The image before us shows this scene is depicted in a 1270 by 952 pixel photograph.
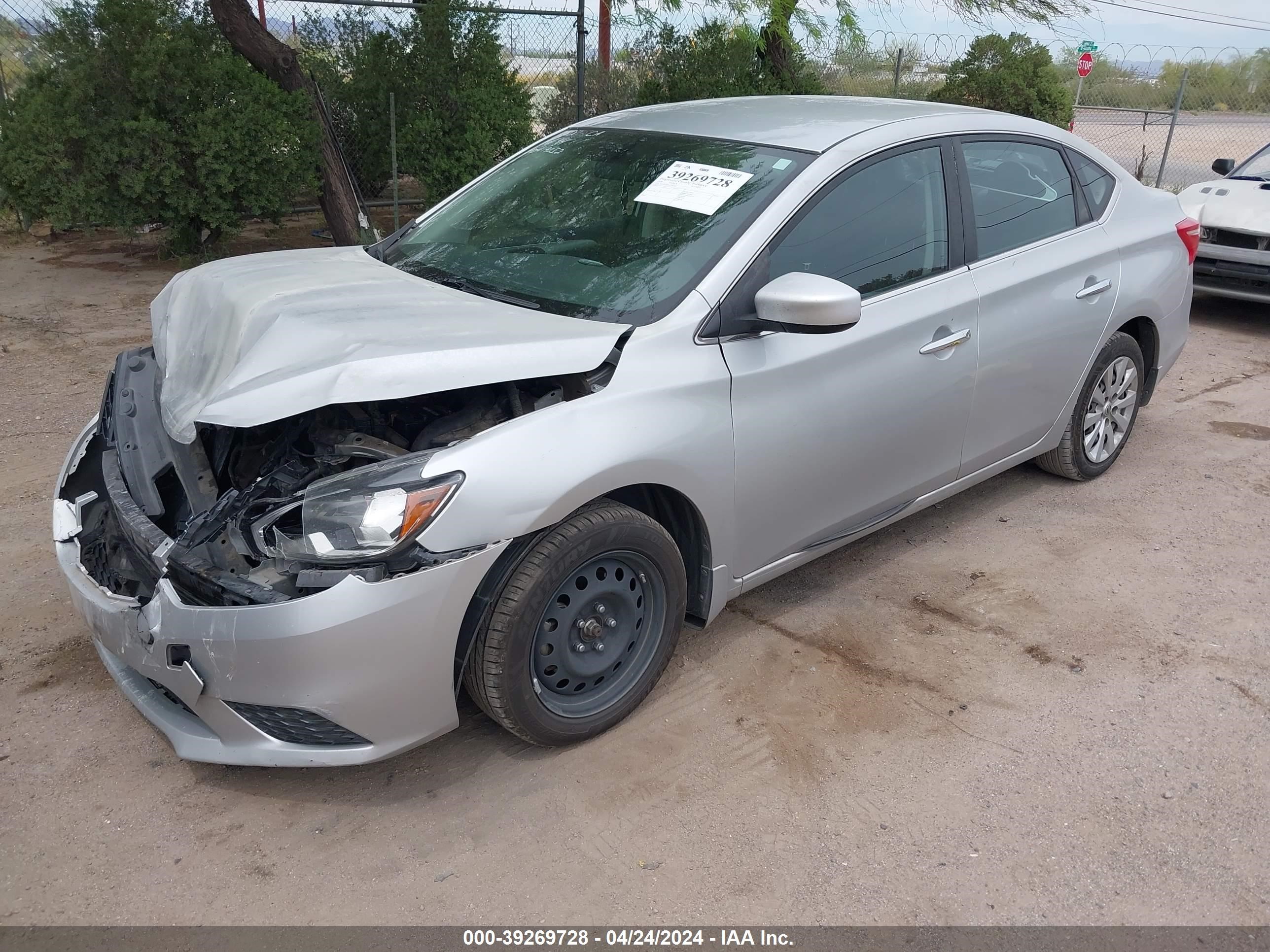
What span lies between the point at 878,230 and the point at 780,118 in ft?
2.09

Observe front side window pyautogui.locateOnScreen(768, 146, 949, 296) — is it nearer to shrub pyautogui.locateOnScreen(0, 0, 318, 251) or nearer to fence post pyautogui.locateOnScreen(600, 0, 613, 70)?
shrub pyautogui.locateOnScreen(0, 0, 318, 251)

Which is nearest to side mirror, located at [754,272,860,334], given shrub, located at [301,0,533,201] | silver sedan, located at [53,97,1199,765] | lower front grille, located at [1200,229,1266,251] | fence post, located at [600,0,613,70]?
silver sedan, located at [53,97,1199,765]

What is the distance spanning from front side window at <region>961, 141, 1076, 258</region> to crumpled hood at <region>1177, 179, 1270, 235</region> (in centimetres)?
383

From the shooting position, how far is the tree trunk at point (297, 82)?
8297 mm

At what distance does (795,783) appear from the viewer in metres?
3.07

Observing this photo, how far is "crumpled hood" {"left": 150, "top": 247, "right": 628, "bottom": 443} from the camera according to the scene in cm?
272

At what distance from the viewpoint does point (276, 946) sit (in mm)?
2482

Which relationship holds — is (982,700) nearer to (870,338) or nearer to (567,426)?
(870,338)

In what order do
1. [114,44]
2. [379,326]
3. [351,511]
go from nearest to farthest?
1. [351,511]
2. [379,326]
3. [114,44]

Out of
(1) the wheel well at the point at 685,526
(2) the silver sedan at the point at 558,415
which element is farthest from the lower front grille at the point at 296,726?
(1) the wheel well at the point at 685,526

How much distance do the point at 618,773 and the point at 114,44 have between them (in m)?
7.08

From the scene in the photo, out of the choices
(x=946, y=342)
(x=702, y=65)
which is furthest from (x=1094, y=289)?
(x=702, y=65)

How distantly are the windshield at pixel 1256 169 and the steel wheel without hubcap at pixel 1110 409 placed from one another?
14.8 ft

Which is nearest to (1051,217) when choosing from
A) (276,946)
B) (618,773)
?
(618,773)
